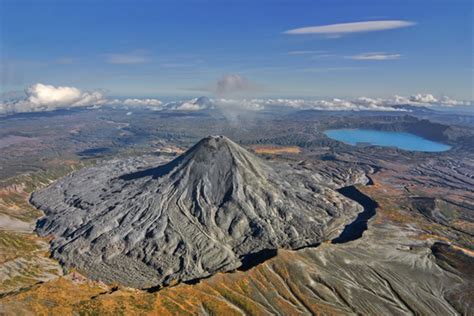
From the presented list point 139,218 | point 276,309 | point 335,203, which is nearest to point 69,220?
point 139,218

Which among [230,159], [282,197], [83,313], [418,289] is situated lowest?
[418,289]

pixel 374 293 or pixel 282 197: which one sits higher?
pixel 282 197

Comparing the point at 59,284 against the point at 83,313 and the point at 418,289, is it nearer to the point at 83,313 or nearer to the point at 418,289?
the point at 83,313

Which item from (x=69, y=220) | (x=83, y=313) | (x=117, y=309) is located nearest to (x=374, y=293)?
(x=117, y=309)

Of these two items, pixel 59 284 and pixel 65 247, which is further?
pixel 65 247

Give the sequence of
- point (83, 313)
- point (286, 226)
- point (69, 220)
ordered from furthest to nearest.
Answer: point (69, 220), point (286, 226), point (83, 313)

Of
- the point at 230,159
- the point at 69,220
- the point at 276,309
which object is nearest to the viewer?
the point at 276,309
